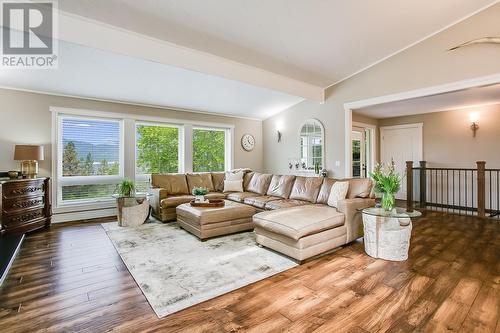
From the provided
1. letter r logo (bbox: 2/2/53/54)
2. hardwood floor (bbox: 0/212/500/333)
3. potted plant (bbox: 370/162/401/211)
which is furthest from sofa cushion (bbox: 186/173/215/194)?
potted plant (bbox: 370/162/401/211)

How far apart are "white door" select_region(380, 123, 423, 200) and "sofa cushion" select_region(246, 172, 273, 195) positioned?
11.7 ft

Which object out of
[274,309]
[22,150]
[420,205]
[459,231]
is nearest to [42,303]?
[274,309]

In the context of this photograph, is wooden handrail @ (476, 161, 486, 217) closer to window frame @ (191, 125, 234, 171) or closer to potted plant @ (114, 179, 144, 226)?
window frame @ (191, 125, 234, 171)

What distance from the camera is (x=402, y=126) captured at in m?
7.02

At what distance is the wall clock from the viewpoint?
7004 millimetres

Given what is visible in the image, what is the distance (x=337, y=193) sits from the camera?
3.82 metres

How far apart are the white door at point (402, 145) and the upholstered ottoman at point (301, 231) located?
436 cm

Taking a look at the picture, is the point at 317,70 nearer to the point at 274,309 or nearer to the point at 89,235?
the point at 274,309

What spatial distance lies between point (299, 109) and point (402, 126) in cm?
317

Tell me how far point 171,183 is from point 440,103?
616cm

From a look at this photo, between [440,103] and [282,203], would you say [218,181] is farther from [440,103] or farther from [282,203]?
[440,103]

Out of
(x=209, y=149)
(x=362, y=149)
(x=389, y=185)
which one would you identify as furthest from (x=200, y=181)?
(x=362, y=149)

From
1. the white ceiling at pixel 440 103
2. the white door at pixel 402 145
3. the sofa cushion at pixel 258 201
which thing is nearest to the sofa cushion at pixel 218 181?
the sofa cushion at pixel 258 201

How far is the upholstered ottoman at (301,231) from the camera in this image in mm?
2877
